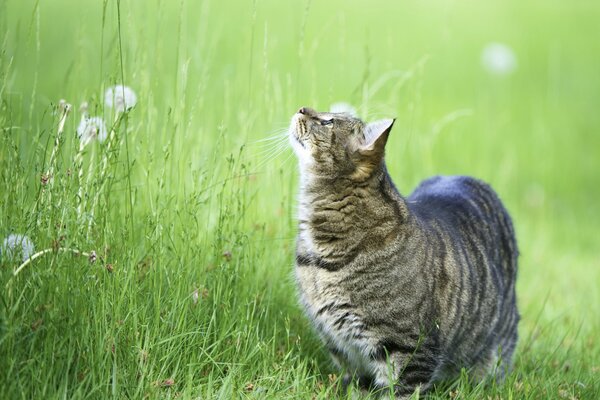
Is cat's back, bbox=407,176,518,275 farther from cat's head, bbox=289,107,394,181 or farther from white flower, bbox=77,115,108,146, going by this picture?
white flower, bbox=77,115,108,146

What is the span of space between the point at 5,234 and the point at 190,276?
81cm

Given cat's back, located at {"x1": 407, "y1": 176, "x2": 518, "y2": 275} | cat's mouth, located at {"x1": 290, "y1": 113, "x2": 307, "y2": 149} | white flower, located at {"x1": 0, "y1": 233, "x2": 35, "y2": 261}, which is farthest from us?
cat's back, located at {"x1": 407, "y1": 176, "x2": 518, "y2": 275}

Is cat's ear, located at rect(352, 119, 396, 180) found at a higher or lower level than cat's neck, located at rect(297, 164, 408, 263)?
higher

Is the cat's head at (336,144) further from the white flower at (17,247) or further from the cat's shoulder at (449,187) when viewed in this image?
the white flower at (17,247)

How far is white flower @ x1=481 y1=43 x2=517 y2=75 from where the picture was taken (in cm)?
1007

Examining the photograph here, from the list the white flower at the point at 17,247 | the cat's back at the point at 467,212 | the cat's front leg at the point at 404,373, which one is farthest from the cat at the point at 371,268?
the white flower at the point at 17,247

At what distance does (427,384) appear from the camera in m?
3.44

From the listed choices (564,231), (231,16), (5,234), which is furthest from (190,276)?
(231,16)

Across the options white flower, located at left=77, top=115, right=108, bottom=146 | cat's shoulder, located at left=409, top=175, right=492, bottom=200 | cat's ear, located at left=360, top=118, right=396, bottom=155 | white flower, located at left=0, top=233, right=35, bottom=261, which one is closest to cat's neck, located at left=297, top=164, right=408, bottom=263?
cat's ear, located at left=360, top=118, right=396, bottom=155

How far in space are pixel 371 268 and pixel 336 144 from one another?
538 mm

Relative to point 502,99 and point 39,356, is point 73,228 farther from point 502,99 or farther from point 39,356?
point 502,99

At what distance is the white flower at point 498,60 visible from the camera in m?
10.1

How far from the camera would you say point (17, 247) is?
9.73 ft

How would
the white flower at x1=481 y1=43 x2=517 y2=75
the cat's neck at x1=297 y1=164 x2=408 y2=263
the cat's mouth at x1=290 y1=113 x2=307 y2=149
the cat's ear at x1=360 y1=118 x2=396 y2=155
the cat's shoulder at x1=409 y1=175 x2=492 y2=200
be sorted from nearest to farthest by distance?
1. the cat's ear at x1=360 y1=118 x2=396 y2=155
2. the cat's neck at x1=297 y1=164 x2=408 y2=263
3. the cat's mouth at x1=290 y1=113 x2=307 y2=149
4. the cat's shoulder at x1=409 y1=175 x2=492 y2=200
5. the white flower at x1=481 y1=43 x2=517 y2=75
